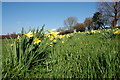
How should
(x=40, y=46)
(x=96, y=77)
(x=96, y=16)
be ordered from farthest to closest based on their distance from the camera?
(x=96, y=16)
(x=40, y=46)
(x=96, y=77)

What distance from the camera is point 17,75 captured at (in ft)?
3.12

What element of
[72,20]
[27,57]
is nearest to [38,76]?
[27,57]

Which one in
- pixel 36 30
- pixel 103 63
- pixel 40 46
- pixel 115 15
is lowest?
pixel 103 63

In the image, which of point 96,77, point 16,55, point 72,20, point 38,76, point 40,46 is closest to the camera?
point 96,77

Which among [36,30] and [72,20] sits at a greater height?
[72,20]

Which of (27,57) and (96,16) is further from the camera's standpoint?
(96,16)

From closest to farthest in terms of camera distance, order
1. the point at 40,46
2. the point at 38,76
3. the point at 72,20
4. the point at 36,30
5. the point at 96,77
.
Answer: the point at 96,77 → the point at 38,76 → the point at 40,46 → the point at 36,30 → the point at 72,20

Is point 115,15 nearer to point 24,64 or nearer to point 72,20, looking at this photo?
point 72,20

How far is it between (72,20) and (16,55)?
327 inches

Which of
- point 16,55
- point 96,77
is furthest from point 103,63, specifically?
point 16,55

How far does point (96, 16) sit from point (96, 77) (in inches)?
685

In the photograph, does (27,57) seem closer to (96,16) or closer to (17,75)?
(17,75)

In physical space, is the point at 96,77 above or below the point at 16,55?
below

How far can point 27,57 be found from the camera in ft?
3.81
